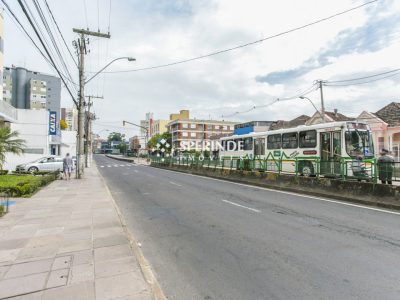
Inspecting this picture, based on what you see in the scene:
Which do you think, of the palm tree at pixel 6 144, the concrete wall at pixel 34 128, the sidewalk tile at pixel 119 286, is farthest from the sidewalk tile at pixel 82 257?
the concrete wall at pixel 34 128

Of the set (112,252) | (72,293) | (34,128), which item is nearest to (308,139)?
(112,252)

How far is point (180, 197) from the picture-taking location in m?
13.1

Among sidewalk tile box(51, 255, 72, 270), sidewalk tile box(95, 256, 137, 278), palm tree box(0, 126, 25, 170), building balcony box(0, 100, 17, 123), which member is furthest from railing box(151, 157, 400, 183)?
building balcony box(0, 100, 17, 123)

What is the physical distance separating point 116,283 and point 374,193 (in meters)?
10.4

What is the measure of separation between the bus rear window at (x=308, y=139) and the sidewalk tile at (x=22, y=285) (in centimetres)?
1627

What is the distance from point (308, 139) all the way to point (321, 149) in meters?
1.21

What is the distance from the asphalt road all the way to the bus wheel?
19.9ft

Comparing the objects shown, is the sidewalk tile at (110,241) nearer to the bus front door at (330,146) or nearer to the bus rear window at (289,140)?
the bus front door at (330,146)

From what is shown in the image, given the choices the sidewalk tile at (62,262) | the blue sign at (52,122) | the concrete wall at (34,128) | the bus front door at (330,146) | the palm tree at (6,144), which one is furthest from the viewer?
the blue sign at (52,122)

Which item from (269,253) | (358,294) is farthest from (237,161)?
(358,294)

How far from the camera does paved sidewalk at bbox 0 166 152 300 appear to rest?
4.00m

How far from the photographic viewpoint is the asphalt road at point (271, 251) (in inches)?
164

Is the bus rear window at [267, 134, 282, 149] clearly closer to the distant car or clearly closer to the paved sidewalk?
the paved sidewalk

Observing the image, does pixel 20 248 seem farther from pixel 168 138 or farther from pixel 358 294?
pixel 168 138
